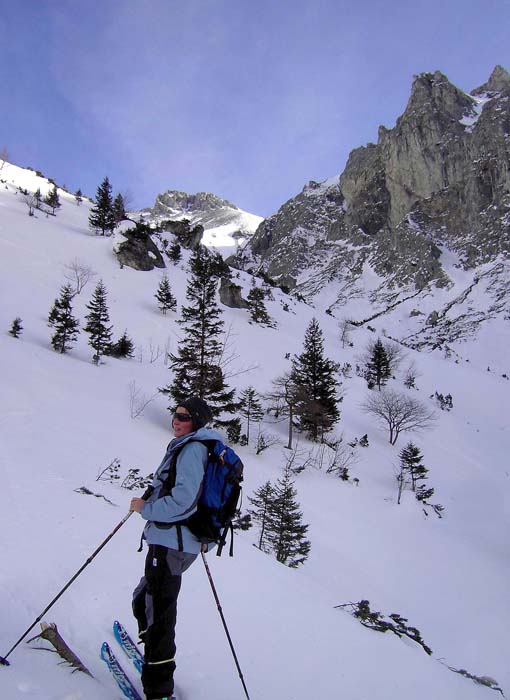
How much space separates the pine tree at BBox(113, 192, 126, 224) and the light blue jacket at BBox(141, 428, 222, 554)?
181 feet

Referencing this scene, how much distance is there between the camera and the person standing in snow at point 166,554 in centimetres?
263

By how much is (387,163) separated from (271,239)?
154ft

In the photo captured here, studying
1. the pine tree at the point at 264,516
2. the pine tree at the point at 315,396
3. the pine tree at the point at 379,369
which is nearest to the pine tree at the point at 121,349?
the pine tree at the point at 315,396

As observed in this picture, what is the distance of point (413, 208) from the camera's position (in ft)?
339

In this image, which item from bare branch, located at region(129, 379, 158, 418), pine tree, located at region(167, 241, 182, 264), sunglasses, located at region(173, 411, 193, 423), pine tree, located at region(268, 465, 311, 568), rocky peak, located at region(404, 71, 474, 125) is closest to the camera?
sunglasses, located at region(173, 411, 193, 423)

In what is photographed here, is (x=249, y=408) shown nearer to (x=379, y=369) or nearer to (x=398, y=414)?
(x=398, y=414)

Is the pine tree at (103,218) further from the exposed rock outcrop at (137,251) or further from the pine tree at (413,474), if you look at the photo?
the pine tree at (413,474)

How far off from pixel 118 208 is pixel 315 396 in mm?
47859

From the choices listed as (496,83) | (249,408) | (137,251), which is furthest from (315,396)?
(496,83)

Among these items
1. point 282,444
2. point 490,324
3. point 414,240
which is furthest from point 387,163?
point 282,444

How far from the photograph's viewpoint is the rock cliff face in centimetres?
8662

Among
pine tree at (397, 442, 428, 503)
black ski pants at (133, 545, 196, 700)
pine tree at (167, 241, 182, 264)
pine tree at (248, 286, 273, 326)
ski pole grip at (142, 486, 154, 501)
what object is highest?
pine tree at (167, 241, 182, 264)

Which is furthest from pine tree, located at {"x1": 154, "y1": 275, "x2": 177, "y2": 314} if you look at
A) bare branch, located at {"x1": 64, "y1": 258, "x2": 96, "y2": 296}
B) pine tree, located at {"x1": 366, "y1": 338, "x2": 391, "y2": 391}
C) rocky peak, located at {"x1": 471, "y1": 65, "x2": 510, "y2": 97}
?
rocky peak, located at {"x1": 471, "y1": 65, "x2": 510, "y2": 97}

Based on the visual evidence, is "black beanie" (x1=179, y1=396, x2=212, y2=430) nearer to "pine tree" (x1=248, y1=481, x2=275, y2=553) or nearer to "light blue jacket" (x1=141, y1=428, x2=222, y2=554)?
"light blue jacket" (x1=141, y1=428, x2=222, y2=554)
